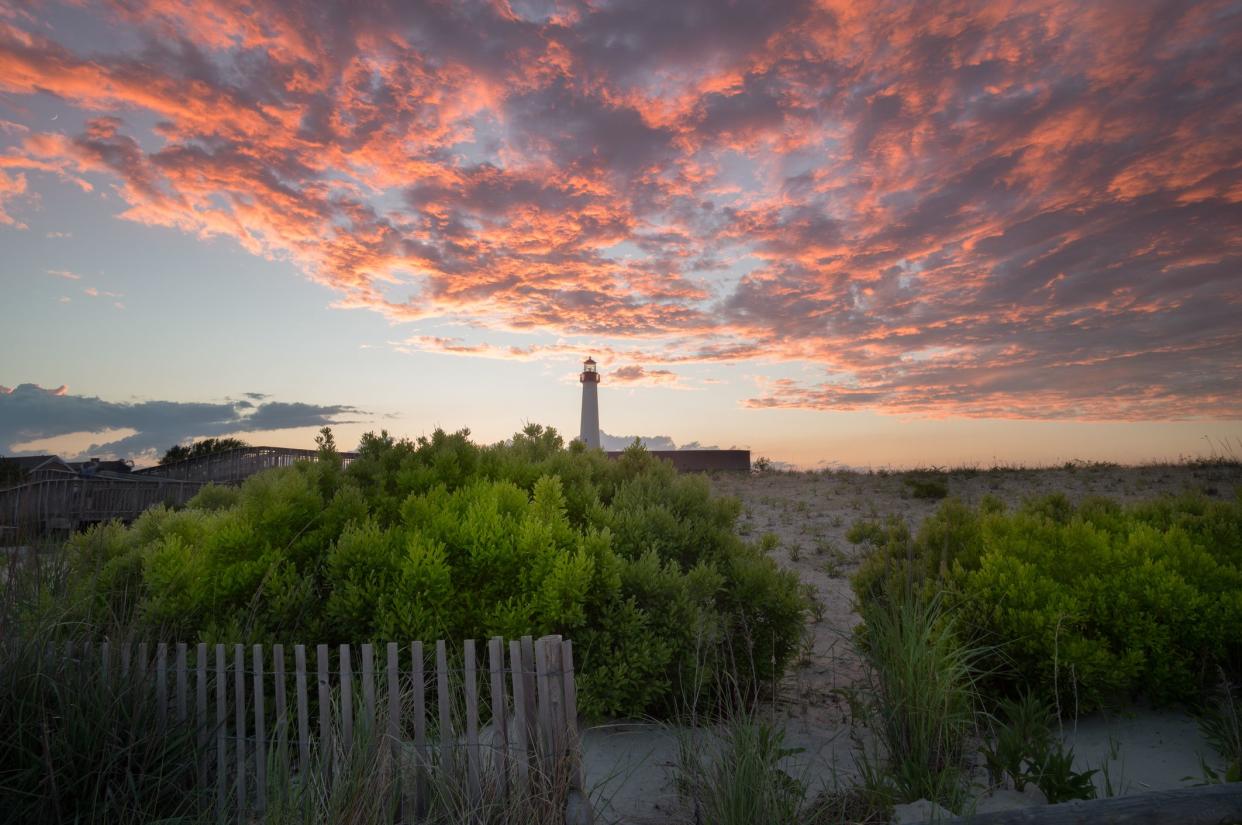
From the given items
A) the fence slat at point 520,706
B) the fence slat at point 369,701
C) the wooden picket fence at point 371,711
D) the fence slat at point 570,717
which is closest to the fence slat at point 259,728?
the wooden picket fence at point 371,711

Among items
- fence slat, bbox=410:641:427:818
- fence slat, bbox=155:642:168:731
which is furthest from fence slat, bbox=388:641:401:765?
fence slat, bbox=155:642:168:731

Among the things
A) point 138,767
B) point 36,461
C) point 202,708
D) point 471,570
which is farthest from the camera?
point 36,461

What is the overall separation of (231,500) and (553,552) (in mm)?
6927

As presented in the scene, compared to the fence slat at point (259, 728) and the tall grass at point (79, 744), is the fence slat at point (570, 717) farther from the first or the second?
the tall grass at point (79, 744)

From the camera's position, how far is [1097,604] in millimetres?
5809

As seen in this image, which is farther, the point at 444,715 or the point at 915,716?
the point at 915,716

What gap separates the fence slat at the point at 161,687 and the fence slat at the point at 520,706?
109 inches

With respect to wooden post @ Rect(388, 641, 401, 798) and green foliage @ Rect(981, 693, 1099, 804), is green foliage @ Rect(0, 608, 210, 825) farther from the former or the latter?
green foliage @ Rect(981, 693, 1099, 804)

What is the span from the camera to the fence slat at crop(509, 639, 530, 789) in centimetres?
405

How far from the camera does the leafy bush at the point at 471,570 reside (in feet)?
17.0

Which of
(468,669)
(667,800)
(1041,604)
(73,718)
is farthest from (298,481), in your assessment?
(1041,604)

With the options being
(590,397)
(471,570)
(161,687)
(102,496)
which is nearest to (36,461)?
(102,496)

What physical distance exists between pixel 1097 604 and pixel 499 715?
4817 mm

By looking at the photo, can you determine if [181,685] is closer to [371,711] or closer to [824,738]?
[371,711]
